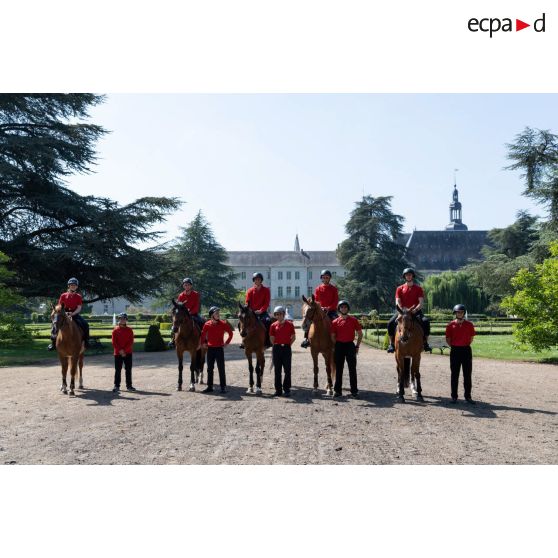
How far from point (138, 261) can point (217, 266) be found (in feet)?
114

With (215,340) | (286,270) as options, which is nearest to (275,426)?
(215,340)

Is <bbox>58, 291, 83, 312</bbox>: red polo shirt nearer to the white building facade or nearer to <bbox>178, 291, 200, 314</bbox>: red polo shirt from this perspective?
<bbox>178, 291, 200, 314</bbox>: red polo shirt

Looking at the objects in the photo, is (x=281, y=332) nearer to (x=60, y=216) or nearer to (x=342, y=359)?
(x=342, y=359)

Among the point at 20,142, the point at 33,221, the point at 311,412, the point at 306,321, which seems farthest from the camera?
the point at 33,221

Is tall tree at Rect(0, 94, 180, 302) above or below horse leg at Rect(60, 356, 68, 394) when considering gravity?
above

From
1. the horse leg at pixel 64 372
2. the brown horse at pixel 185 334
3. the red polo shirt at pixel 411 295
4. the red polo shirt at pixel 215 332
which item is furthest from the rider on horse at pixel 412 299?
the horse leg at pixel 64 372

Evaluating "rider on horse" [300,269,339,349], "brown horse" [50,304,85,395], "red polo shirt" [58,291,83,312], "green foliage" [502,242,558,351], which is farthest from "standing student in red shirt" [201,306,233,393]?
"green foliage" [502,242,558,351]

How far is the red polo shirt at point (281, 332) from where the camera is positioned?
1240cm

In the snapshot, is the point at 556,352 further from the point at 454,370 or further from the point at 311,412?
the point at 311,412

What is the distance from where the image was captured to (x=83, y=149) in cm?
3073

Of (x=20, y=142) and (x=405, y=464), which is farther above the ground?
(x=20, y=142)

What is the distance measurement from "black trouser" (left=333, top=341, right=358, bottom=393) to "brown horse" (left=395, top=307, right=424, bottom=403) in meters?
0.89

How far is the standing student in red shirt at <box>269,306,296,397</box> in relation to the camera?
12398mm

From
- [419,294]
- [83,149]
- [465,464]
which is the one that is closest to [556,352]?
[419,294]
